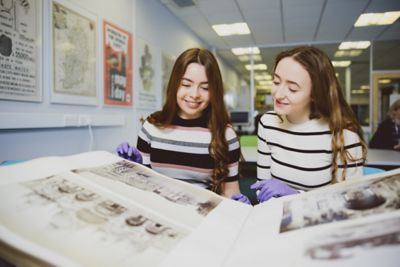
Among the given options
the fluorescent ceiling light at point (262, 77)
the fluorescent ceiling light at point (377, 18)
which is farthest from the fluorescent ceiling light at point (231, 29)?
the fluorescent ceiling light at point (262, 77)

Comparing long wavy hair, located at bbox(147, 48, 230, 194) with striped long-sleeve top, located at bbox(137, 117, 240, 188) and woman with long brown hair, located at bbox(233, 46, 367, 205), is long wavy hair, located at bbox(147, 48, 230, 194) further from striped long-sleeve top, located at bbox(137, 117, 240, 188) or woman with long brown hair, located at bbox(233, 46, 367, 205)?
woman with long brown hair, located at bbox(233, 46, 367, 205)

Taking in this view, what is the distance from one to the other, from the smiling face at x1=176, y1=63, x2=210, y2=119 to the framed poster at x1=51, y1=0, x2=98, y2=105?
1.42 meters

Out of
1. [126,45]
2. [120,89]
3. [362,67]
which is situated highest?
[362,67]

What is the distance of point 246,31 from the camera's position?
5.39 m

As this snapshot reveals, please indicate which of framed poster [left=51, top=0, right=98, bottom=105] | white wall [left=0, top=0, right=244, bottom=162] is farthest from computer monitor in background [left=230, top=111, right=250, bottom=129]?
framed poster [left=51, top=0, right=98, bottom=105]

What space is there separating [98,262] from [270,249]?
20 cm

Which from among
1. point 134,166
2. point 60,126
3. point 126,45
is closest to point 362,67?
point 126,45

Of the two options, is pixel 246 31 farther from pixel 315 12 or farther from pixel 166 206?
pixel 166 206

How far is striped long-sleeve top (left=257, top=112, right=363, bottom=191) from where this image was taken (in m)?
0.97

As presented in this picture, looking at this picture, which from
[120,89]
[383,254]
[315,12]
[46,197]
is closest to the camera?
[383,254]

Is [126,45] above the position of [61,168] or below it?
above

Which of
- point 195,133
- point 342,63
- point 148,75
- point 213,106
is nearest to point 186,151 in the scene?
point 195,133

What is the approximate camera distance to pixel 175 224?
449 millimetres

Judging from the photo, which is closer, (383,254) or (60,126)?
(383,254)
